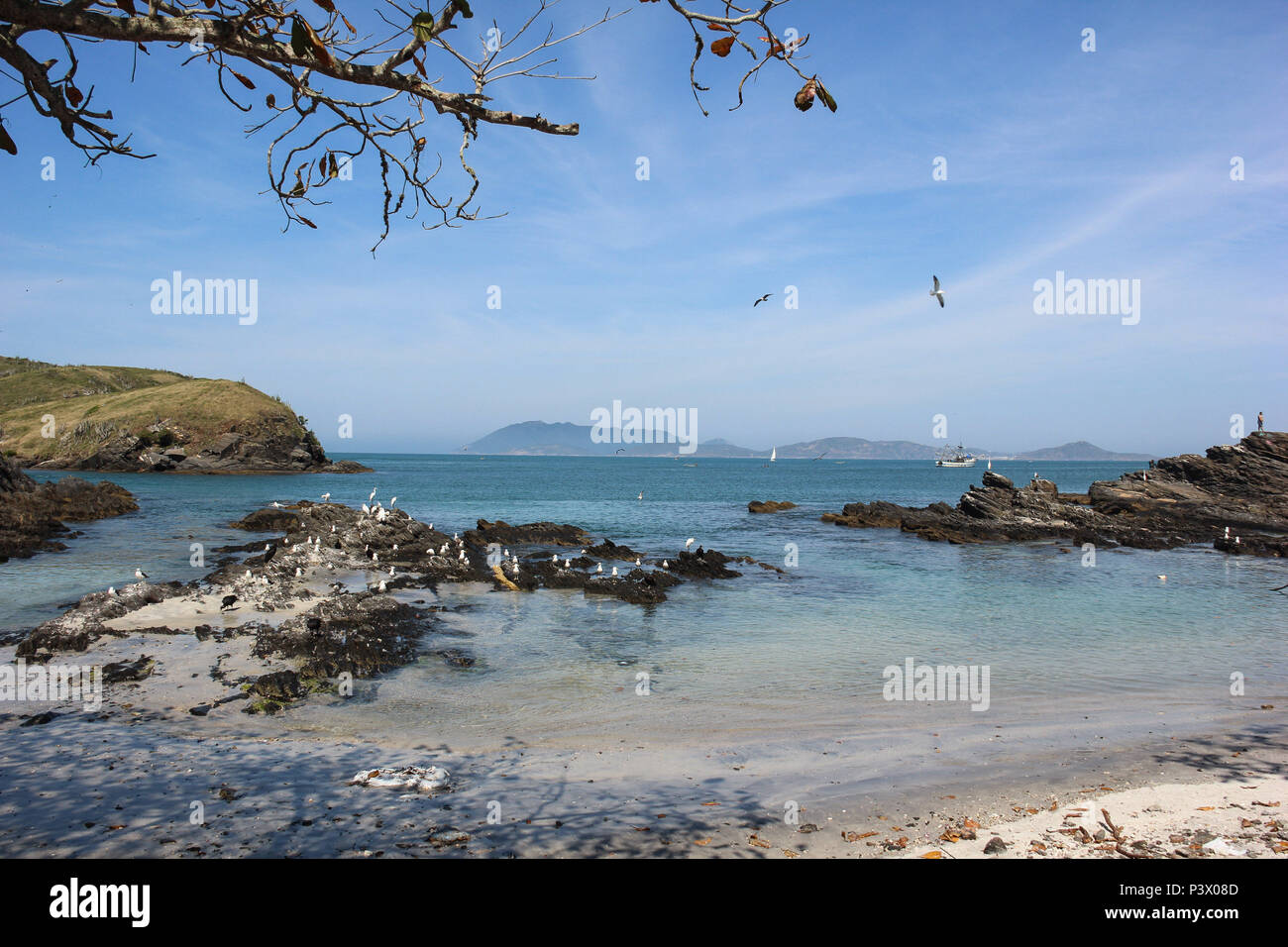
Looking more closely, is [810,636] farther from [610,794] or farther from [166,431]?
[166,431]

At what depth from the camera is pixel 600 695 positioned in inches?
404

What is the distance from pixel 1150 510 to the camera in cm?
3788

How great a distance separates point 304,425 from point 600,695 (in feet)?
304

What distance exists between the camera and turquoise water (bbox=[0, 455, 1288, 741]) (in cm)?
974

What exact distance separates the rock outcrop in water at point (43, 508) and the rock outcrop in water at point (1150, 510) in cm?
3660

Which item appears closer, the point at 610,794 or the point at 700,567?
the point at 610,794

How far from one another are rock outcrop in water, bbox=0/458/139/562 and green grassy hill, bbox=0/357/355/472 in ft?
141

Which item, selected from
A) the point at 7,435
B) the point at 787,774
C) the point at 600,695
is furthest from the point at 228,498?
the point at 7,435

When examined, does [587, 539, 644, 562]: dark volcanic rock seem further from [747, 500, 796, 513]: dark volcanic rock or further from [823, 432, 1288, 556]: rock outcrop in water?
[747, 500, 796, 513]: dark volcanic rock

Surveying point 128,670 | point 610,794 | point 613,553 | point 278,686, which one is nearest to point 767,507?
point 613,553

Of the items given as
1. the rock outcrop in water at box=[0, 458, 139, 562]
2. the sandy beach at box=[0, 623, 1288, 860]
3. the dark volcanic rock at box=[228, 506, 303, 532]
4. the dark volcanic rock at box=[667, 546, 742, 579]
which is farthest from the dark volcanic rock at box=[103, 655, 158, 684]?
the dark volcanic rock at box=[228, 506, 303, 532]

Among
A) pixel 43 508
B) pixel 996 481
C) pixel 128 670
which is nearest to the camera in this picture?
pixel 128 670

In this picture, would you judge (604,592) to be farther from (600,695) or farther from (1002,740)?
(1002,740)

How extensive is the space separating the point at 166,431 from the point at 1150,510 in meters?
91.8
